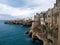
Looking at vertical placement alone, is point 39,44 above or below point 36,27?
below

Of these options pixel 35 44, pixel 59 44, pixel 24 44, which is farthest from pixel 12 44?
pixel 59 44

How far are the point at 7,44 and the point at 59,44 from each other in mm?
22844

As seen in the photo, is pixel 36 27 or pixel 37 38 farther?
pixel 36 27

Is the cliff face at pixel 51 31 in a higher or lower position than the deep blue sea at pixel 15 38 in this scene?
higher

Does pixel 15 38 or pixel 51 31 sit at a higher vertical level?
pixel 51 31

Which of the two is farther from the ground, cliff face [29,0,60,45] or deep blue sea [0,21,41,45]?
cliff face [29,0,60,45]

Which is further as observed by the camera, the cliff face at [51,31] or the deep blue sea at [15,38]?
the deep blue sea at [15,38]

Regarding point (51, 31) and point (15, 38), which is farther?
point (15, 38)

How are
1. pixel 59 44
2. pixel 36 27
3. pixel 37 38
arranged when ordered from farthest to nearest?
pixel 36 27, pixel 37 38, pixel 59 44

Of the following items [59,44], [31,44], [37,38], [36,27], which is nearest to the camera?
[59,44]

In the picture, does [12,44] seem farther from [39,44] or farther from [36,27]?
[36,27]

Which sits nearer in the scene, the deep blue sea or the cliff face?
the cliff face

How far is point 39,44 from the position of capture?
3412 centimetres

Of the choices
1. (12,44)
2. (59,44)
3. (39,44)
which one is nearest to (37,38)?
(39,44)
